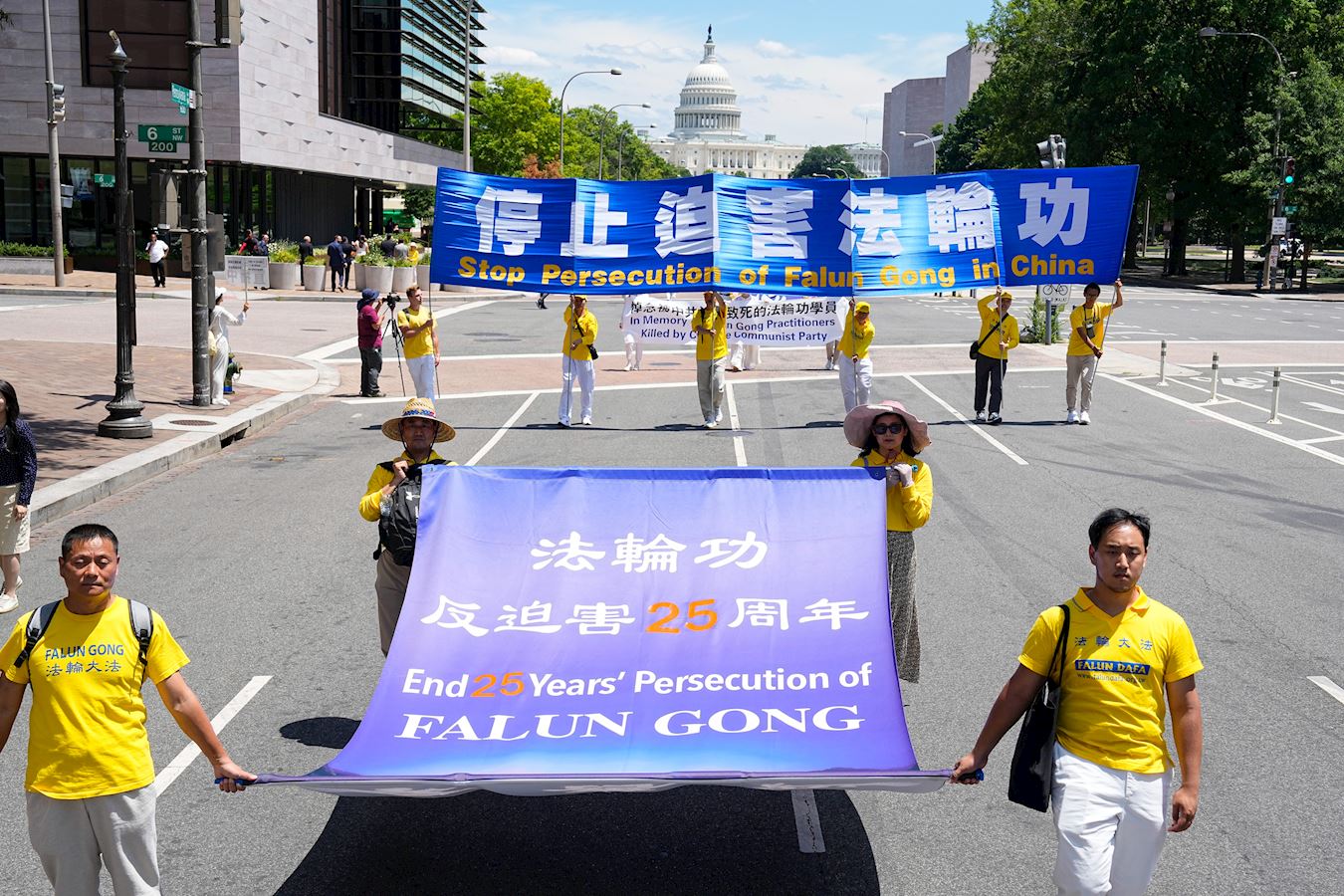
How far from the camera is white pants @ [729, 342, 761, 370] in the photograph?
2544 centimetres

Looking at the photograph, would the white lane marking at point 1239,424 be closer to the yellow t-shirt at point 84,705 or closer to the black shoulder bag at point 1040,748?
the black shoulder bag at point 1040,748

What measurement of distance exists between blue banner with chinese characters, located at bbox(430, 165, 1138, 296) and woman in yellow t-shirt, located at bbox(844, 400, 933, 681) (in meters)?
7.79

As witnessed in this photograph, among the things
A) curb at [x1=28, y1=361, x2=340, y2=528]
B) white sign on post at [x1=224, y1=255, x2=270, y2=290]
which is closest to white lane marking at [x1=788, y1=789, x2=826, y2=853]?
curb at [x1=28, y1=361, x2=340, y2=528]

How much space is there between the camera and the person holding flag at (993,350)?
59.4ft

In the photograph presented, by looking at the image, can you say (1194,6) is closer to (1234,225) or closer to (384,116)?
(1234,225)

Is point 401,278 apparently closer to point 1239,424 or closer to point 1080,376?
point 1080,376

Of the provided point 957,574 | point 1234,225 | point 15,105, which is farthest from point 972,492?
point 1234,225

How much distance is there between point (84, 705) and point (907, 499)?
3903mm

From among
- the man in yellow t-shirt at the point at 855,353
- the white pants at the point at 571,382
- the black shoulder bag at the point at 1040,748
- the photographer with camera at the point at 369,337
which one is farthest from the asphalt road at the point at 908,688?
the photographer with camera at the point at 369,337

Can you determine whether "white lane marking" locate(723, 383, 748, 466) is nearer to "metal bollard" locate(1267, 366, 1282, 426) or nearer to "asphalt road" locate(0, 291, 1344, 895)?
"asphalt road" locate(0, 291, 1344, 895)

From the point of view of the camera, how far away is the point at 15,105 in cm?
4819

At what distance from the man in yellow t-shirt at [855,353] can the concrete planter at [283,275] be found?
3133 centimetres

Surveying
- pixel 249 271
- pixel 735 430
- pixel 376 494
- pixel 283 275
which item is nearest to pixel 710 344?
pixel 735 430

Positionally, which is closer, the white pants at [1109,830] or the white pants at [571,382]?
the white pants at [1109,830]
